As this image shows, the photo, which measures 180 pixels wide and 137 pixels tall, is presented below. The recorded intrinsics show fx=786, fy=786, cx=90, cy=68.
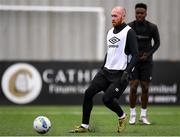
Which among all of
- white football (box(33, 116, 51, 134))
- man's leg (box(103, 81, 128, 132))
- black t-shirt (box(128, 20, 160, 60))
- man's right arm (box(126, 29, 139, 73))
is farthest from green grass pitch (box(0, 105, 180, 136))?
black t-shirt (box(128, 20, 160, 60))

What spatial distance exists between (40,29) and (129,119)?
11.0 meters

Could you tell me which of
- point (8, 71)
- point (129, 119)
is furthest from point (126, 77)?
point (8, 71)

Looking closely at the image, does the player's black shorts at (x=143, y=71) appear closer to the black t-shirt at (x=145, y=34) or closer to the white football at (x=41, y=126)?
the black t-shirt at (x=145, y=34)

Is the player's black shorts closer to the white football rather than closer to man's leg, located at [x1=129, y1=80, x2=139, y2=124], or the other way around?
man's leg, located at [x1=129, y1=80, x2=139, y2=124]

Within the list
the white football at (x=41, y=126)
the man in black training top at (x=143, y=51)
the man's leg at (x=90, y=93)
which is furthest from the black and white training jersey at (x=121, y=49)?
the man in black training top at (x=143, y=51)

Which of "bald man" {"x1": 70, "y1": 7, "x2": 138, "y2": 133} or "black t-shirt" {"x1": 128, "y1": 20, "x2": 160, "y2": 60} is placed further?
"black t-shirt" {"x1": 128, "y1": 20, "x2": 160, "y2": 60}

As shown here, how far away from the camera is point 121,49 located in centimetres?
1360

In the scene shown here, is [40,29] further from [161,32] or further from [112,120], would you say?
[112,120]

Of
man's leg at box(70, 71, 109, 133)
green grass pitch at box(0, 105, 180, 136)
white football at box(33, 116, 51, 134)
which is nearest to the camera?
white football at box(33, 116, 51, 134)

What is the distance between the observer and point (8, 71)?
69.6 feet

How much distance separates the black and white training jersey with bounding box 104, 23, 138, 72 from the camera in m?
13.6

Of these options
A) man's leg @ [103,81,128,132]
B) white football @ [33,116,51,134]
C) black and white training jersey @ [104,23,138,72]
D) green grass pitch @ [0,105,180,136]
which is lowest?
green grass pitch @ [0,105,180,136]

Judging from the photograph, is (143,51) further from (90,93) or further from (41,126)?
(41,126)

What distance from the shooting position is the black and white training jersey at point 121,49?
13.6 metres
